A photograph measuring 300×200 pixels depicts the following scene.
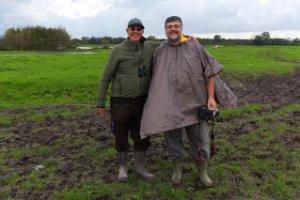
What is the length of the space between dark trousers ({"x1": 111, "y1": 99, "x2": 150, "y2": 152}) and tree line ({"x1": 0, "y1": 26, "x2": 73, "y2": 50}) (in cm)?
7219

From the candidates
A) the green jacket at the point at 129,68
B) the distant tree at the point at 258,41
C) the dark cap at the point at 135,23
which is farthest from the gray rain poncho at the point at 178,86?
the distant tree at the point at 258,41

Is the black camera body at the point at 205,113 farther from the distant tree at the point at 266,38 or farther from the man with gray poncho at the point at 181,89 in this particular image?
the distant tree at the point at 266,38

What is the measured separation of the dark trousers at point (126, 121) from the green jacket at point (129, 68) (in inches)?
6.6

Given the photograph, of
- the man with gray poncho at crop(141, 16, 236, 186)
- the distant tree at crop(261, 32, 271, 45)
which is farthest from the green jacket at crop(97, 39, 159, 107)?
the distant tree at crop(261, 32, 271, 45)

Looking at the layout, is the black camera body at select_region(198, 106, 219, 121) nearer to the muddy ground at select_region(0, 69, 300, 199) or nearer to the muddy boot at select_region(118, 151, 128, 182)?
the muddy boot at select_region(118, 151, 128, 182)

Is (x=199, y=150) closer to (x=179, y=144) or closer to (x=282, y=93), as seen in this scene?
(x=179, y=144)

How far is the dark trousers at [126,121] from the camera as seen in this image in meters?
6.22

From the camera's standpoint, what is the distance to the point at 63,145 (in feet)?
28.3

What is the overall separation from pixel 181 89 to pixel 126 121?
1.12 m

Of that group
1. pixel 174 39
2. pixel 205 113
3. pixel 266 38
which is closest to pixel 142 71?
pixel 174 39

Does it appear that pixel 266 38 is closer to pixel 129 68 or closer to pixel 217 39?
pixel 217 39

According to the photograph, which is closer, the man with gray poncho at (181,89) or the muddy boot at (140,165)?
the man with gray poncho at (181,89)

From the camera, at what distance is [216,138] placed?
8953mm

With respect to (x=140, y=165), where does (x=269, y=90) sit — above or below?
below
